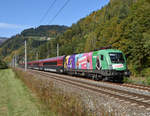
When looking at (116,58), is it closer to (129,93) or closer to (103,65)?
(103,65)

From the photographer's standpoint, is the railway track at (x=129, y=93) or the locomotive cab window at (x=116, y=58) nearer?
the railway track at (x=129, y=93)

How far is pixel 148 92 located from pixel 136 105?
344 cm

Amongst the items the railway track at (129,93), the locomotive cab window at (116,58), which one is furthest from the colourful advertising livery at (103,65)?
the railway track at (129,93)

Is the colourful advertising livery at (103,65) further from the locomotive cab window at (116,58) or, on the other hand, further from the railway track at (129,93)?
Answer: the railway track at (129,93)

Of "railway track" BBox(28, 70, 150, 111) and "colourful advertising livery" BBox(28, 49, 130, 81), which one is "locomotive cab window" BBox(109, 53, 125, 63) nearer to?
"colourful advertising livery" BBox(28, 49, 130, 81)

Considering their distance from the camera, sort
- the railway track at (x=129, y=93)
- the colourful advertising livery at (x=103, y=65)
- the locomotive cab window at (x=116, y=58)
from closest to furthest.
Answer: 1. the railway track at (x=129, y=93)
2. the colourful advertising livery at (x=103, y=65)
3. the locomotive cab window at (x=116, y=58)

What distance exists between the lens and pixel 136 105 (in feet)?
27.2

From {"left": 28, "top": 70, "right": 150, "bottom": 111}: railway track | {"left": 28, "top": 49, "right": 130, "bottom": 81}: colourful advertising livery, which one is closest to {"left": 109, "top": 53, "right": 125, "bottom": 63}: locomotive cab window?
{"left": 28, "top": 49, "right": 130, "bottom": 81}: colourful advertising livery

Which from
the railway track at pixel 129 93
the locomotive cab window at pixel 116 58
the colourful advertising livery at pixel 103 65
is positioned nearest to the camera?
the railway track at pixel 129 93

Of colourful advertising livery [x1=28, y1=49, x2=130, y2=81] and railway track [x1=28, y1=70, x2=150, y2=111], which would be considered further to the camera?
colourful advertising livery [x1=28, y1=49, x2=130, y2=81]

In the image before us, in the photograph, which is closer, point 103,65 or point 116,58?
point 116,58

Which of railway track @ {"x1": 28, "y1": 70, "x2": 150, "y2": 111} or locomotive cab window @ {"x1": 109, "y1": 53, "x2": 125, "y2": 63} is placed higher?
locomotive cab window @ {"x1": 109, "y1": 53, "x2": 125, "y2": 63}

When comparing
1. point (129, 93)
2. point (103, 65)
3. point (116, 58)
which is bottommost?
point (129, 93)

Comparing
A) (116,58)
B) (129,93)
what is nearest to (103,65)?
(116,58)
